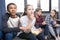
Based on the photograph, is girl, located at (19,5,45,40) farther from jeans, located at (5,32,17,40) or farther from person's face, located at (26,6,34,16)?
jeans, located at (5,32,17,40)

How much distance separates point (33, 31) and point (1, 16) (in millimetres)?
558

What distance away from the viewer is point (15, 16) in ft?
6.86

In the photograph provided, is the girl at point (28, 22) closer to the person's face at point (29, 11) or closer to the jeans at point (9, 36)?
the person's face at point (29, 11)

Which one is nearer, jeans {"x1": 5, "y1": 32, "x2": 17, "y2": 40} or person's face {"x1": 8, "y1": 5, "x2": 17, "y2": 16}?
jeans {"x1": 5, "y1": 32, "x2": 17, "y2": 40}

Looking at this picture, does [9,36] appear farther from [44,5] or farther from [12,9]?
[44,5]

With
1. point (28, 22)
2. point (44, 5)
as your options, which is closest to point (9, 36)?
point (28, 22)

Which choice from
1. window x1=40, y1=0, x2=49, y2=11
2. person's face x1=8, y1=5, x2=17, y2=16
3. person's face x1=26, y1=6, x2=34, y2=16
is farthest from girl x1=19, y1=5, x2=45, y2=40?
window x1=40, y1=0, x2=49, y2=11

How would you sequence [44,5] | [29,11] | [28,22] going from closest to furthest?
[29,11] → [28,22] → [44,5]

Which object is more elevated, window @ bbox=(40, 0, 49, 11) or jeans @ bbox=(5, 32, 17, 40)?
window @ bbox=(40, 0, 49, 11)

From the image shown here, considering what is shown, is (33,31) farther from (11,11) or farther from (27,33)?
(11,11)

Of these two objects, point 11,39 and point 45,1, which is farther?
point 45,1

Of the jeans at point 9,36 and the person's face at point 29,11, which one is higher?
the person's face at point 29,11

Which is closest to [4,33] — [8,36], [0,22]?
[8,36]

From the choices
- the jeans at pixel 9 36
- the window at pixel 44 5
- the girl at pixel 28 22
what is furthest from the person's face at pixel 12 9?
the window at pixel 44 5
